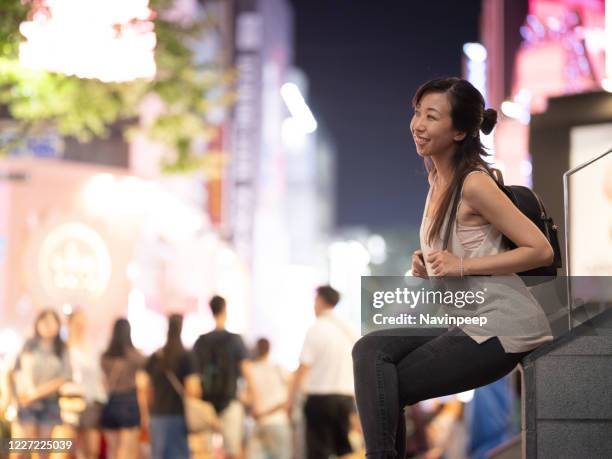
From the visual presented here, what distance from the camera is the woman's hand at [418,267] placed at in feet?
11.3

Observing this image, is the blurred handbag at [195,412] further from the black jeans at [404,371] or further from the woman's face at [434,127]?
the woman's face at [434,127]

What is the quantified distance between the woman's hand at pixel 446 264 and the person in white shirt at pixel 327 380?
185 inches

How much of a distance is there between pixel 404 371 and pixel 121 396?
617cm

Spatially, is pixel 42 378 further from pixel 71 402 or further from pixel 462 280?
pixel 462 280

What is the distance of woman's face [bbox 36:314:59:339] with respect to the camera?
8.54 meters

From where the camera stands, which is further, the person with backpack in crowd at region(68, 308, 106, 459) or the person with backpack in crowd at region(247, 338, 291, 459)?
the person with backpack in crowd at region(247, 338, 291, 459)

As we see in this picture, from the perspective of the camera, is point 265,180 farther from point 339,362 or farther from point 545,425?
point 545,425

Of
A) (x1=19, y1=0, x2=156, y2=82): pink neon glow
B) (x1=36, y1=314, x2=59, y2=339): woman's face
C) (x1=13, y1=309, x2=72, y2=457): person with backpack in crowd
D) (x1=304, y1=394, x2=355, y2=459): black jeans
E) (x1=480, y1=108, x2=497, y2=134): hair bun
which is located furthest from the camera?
(x1=19, y1=0, x2=156, y2=82): pink neon glow

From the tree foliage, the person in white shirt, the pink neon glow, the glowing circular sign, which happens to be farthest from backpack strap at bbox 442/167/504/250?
the glowing circular sign

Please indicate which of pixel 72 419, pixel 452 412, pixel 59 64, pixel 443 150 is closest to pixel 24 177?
pixel 59 64

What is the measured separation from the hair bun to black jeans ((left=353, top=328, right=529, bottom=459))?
25.3 inches

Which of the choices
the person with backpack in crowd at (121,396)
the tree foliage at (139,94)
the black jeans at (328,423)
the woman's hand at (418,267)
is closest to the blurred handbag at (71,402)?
the person with backpack in crowd at (121,396)

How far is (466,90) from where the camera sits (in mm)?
3348

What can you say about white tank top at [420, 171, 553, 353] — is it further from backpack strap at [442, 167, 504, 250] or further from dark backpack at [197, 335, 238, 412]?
dark backpack at [197, 335, 238, 412]
